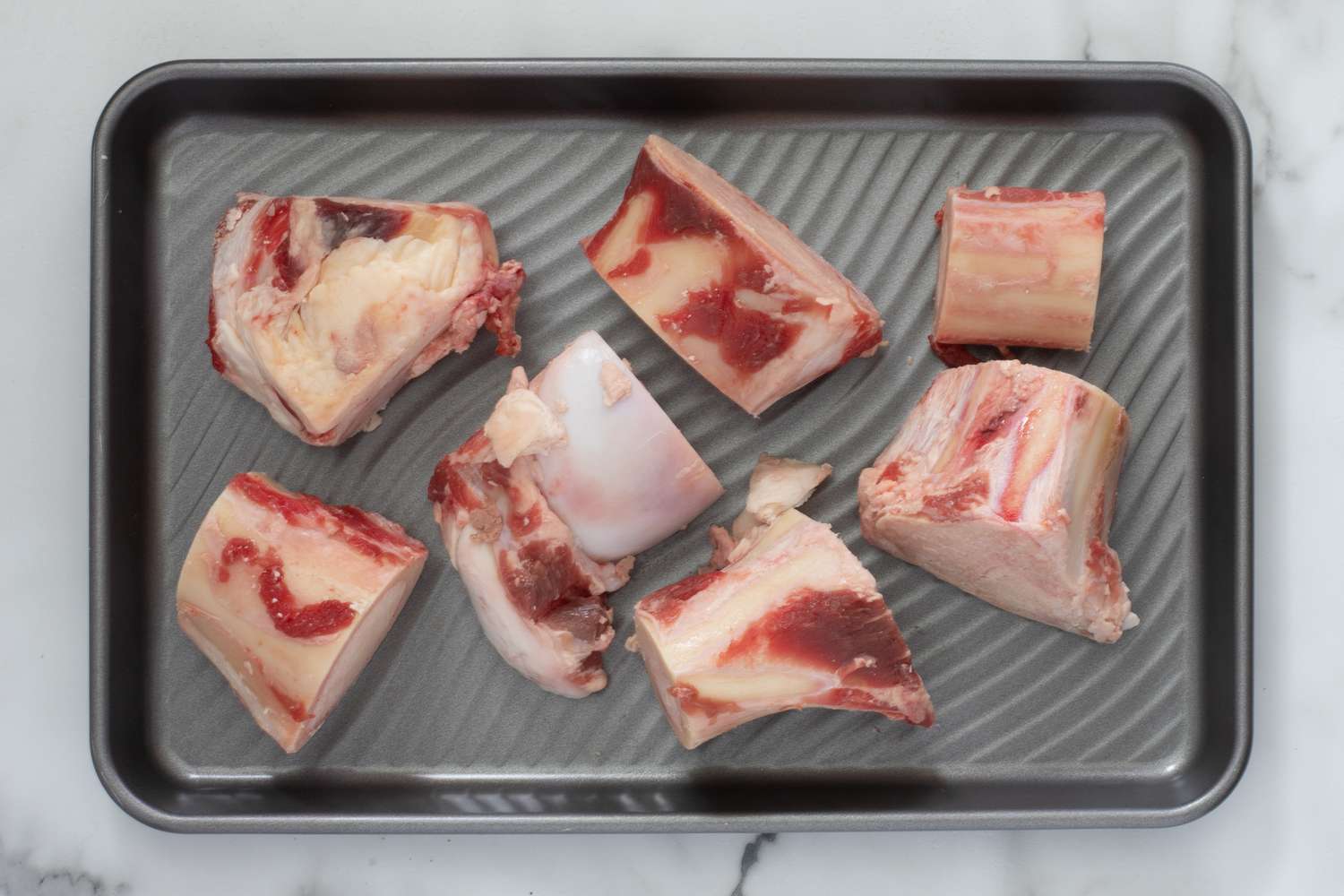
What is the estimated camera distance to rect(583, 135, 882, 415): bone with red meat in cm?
215

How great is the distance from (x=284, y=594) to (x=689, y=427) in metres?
0.83

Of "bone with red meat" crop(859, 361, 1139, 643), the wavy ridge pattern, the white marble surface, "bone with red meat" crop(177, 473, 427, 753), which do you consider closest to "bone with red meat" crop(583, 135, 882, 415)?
the wavy ridge pattern

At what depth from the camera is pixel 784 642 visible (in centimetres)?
208

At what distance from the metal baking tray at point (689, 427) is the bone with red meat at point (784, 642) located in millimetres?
204

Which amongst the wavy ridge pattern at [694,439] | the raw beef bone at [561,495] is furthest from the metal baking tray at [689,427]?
the raw beef bone at [561,495]

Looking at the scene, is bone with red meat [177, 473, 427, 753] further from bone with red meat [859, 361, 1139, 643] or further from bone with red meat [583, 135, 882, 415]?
bone with red meat [859, 361, 1139, 643]

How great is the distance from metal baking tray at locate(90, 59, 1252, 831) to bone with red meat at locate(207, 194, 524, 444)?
0.15 meters

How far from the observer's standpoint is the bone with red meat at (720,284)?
215 cm

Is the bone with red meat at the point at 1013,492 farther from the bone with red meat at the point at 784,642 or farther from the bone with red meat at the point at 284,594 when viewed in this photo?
the bone with red meat at the point at 284,594

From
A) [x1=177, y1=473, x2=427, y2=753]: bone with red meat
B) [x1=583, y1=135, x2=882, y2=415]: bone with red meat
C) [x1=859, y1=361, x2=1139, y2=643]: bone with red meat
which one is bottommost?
[x1=177, y1=473, x2=427, y2=753]: bone with red meat

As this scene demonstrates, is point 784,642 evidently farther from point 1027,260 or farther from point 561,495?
point 1027,260

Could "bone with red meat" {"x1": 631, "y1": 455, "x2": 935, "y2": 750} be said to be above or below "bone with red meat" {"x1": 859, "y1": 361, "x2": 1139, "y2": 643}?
below
